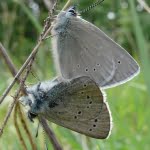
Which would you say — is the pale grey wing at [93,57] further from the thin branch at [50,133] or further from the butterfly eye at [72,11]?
the thin branch at [50,133]

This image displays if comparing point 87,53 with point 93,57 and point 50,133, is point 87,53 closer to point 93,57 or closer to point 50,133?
point 93,57

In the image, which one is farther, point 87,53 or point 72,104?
point 87,53

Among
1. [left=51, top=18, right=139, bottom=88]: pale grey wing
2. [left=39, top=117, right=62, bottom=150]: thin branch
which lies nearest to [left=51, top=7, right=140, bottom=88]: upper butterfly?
[left=51, top=18, right=139, bottom=88]: pale grey wing

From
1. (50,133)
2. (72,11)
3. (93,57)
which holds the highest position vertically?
(72,11)

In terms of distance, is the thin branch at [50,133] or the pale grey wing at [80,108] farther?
the thin branch at [50,133]

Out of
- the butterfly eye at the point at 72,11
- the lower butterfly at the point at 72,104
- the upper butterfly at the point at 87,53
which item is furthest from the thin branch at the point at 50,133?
the butterfly eye at the point at 72,11

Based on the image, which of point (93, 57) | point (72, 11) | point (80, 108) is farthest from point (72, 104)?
point (72, 11)
